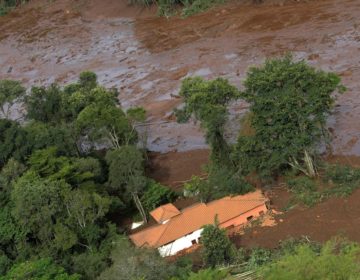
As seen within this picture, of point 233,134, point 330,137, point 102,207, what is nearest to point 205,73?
point 233,134

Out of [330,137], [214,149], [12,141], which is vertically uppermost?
[12,141]

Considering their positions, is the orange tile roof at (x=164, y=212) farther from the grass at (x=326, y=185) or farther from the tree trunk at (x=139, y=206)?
the grass at (x=326, y=185)

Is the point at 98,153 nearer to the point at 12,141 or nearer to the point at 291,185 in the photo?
the point at 12,141

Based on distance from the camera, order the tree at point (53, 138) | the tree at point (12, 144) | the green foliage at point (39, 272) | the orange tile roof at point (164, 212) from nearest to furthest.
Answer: the green foliage at point (39, 272)
the orange tile roof at point (164, 212)
the tree at point (12, 144)
the tree at point (53, 138)

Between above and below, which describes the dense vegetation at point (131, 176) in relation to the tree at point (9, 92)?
below

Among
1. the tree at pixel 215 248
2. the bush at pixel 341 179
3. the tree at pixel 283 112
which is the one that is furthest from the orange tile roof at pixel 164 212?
the bush at pixel 341 179

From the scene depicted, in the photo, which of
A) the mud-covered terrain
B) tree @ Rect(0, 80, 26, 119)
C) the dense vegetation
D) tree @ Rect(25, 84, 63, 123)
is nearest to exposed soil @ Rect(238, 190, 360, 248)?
the mud-covered terrain

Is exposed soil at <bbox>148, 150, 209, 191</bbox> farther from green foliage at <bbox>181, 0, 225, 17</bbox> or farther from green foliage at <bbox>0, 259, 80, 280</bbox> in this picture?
green foliage at <bbox>181, 0, 225, 17</bbox>
